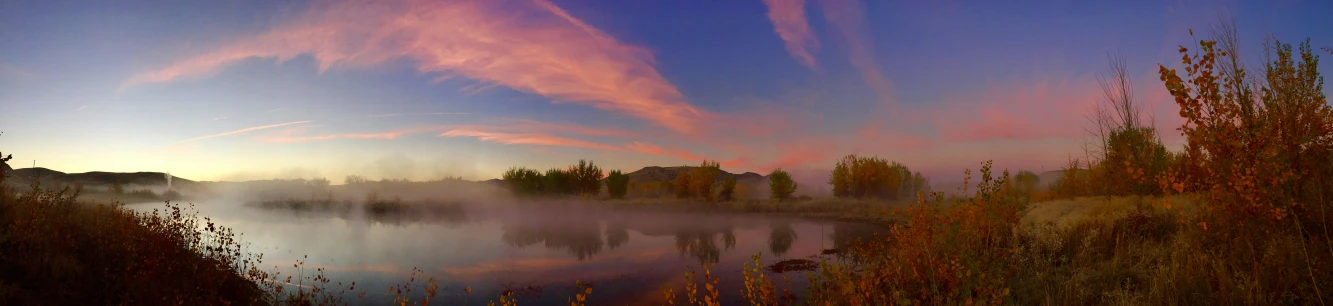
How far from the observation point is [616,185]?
5756 centimetres

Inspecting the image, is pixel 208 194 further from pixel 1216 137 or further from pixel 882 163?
pixel 1216 137

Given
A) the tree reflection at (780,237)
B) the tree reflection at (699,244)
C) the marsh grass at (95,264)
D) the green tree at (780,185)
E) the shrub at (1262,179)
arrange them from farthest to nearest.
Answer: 1. the green tree at (780,185)
2. the tree reflection at (780,237)
3. the tree reflection at (699,244)
4. the marsh grass at (95,264)
5. the shrub at (1262,179)

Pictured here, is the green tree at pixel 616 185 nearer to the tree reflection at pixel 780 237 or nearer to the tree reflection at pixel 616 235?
the tree reflection at pixel 616 235

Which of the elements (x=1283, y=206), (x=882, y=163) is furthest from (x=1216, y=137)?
(x=882, y=163)

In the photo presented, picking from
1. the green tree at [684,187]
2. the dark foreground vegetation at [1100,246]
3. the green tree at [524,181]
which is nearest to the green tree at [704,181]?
the green tree at [684,187]

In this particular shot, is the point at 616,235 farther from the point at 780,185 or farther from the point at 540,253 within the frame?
the point at 780,185

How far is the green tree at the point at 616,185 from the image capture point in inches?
2258

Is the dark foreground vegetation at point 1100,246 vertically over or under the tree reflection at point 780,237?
over

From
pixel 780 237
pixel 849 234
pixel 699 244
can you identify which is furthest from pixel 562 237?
pixel 849 234

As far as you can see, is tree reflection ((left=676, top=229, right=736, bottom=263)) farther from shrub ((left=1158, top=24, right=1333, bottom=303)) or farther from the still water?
shrub ((left=1158, top=24, right=1333, bottom=303))

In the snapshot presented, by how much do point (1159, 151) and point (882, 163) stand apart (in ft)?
114

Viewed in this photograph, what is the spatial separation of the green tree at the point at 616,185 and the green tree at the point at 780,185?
15.8 meters

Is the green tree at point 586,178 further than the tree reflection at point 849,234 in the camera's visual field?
Yes

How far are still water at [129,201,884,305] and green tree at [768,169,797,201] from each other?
1928cm
